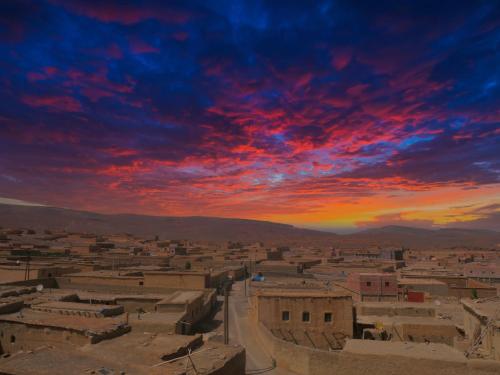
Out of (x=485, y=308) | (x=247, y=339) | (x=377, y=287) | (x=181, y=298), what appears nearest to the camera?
(x=485, y=308)

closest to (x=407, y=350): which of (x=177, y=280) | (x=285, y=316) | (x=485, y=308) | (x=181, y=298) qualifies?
(x=485, y=308)

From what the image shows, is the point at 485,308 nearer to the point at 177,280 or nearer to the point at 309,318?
the point at 309,318

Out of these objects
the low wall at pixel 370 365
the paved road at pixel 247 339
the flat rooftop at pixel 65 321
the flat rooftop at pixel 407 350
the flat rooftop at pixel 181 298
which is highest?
the flat rooftop at pixel 65 321

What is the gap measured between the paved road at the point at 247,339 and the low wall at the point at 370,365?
3.88ft

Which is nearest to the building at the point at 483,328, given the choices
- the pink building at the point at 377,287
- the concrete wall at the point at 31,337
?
the pink building at the point at 377,287

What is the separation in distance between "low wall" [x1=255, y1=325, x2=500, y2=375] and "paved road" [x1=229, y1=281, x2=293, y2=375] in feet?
3.88

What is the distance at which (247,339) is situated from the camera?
1163 inches

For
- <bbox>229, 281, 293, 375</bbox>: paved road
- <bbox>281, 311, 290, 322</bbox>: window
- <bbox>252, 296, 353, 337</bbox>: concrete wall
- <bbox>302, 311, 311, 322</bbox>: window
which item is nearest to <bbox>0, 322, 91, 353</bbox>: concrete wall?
<bbox>229, 281, 293, 375</bbox>: paved road

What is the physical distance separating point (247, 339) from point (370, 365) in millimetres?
11060

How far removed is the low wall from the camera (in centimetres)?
1944

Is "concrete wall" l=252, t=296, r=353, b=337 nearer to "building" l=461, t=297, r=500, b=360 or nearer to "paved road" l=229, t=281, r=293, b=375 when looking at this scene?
"paved road" l=229, t=281, r=293, b=375

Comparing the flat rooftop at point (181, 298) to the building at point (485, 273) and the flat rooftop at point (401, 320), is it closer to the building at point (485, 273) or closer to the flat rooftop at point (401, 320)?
the flat rooftop at point (401, 320)

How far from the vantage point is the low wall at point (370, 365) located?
765 inches

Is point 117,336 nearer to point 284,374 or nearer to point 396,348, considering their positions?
point 284,374
